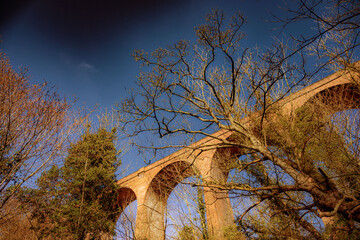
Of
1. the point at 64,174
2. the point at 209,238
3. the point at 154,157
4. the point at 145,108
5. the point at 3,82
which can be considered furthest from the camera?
the point at 64,174

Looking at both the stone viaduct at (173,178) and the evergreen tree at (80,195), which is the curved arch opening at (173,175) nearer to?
the stone viaduct at (173,178)

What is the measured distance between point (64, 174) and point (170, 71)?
758 centimetres

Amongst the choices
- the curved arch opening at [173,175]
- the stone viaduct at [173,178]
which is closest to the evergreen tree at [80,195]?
the stone viaduct at [173,178]

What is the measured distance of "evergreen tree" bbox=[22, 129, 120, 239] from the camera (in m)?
7.39

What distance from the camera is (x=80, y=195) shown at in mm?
8102

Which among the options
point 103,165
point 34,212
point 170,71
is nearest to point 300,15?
point 170,71

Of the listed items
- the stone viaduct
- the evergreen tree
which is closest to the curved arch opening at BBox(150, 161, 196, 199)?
the stone viaduct

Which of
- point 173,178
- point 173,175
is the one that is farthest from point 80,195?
point 173,178

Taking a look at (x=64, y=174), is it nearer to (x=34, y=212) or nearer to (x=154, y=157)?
(x=34, y=212)

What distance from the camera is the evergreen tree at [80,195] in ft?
24.3

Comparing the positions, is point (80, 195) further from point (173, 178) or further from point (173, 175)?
point (173, 178)

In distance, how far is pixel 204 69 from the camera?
421cm

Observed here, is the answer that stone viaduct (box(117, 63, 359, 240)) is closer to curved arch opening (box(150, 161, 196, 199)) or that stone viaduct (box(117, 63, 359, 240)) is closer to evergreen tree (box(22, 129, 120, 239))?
curved arch opening (box(150, 161, 196, 199))

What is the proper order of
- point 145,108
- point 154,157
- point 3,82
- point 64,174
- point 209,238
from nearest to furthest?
point 3,82, point 154,157, point 145,108, point 209,238, point 64,174
